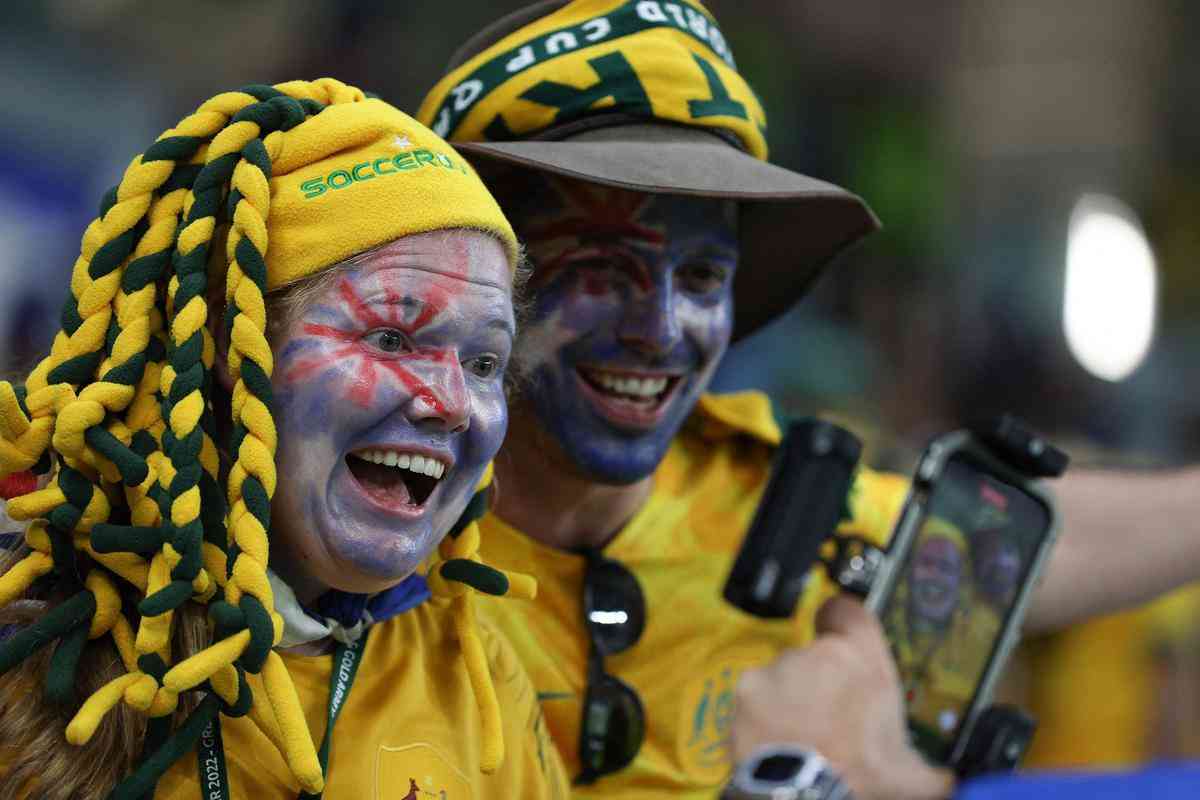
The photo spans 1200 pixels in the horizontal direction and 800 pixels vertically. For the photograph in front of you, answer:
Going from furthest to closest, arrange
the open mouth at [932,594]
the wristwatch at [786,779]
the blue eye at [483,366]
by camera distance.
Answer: the open mouth at [932,594] < the wristwatch at [786,779] < the blue eye at [483,366]

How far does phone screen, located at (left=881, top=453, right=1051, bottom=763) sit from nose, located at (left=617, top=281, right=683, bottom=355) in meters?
0.57

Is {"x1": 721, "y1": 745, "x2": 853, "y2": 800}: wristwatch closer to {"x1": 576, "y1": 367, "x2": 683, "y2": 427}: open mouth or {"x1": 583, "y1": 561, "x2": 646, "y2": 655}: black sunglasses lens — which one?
{"x1": 583, "y1": 561, "x2": 646, "y2": 655}: black sunglasses lens

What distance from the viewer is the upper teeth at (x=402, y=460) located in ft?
6.11

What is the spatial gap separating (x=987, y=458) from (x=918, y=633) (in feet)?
1.08

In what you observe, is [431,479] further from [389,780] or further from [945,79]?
[945,79]

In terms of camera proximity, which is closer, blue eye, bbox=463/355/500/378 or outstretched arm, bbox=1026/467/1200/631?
blue eye, bbox=463/355/500/378

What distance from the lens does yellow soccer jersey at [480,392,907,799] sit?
263 centimetres

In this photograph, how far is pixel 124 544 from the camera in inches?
67.6

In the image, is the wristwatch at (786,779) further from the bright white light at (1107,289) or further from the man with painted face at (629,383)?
the bright white light at (1107,289)

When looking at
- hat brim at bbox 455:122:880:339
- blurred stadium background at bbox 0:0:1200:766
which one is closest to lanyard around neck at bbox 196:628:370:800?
hat brim at bbox 455:122:880:339

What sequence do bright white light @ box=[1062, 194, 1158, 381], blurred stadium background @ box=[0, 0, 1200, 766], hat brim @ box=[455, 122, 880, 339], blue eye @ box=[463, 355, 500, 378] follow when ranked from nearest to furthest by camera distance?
1. blue eye @ box=[463, 355, 500, 378]
2. hat brim @ box=[455, 122, 880, 339]
3. blurred stadium background @ box=[0, 0, 1200, 766]
4. bright white light @ box=[1062, 194, 1158, 381]

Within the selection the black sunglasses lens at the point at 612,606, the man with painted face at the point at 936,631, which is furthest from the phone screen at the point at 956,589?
the black sunglasses lens at the point at 612,606

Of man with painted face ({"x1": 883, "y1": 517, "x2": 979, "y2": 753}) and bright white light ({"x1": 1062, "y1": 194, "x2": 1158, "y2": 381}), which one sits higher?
man with painted face ({"x1": 883, "y1": 517, "x2": 979, "y2": 753})

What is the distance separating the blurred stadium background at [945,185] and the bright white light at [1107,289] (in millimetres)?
12
